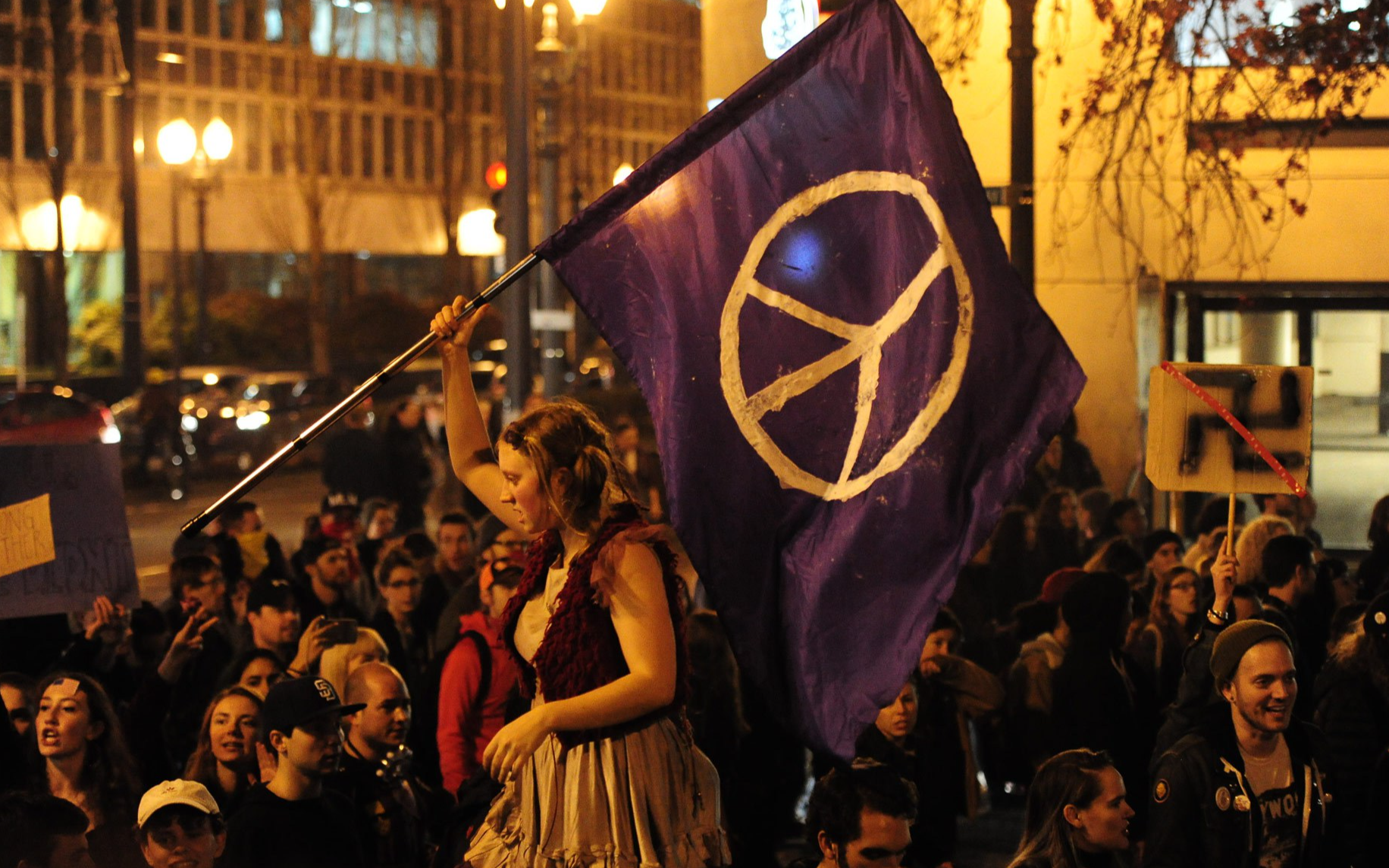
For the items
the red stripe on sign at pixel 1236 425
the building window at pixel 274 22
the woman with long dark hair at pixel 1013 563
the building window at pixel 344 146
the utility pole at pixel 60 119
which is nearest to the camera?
the red stripe on sign at pixel 1236 425

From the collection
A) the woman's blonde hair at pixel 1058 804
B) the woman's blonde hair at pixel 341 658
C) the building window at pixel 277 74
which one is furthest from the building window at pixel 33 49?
the building window at pixel 277 74

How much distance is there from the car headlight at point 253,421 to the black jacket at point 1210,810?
31078 mm

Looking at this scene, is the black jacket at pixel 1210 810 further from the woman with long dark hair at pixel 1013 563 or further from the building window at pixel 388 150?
the building window at pixel 388 150

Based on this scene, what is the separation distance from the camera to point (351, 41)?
221ft

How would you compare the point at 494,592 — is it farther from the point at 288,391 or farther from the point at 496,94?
the point at 496,94

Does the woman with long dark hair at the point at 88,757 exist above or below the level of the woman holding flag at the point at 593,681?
below

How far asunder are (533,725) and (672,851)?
0.44m

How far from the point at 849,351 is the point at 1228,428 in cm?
154

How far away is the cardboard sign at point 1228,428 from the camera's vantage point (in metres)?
5.37

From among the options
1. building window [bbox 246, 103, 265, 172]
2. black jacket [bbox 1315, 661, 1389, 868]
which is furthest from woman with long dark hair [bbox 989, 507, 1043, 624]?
building window [bbox 246, 103, 265, 172]

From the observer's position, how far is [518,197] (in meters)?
13.6

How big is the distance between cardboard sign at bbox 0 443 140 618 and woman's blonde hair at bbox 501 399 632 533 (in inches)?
136

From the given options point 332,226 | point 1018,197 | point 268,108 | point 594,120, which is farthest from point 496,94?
point 1018,197

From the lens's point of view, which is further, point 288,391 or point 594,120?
point 594,120
